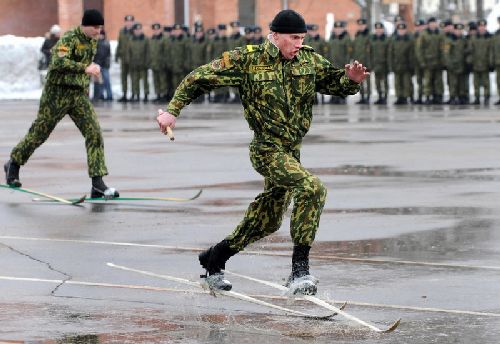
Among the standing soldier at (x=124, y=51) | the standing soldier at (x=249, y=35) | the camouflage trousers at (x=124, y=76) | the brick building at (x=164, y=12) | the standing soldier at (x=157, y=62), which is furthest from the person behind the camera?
the brick building at (x=164, y=12)

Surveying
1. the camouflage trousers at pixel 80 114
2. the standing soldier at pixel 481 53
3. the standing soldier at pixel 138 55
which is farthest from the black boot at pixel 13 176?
the standing soldier at pixel 138 55

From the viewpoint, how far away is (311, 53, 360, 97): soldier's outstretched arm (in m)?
9.55

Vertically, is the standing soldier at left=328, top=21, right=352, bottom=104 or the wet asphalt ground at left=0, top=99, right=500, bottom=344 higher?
the wet asphalt ground at left=0, top=99, right=500, bottom=344

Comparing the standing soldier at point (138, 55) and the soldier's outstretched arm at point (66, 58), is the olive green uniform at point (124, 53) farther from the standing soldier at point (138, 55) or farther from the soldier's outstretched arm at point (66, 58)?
the soldier's outstretched arm at point (66, 58)

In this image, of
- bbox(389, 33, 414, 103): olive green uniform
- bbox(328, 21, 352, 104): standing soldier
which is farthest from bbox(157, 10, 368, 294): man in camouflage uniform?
bbox(328, 21, 352, 104): standing soldier

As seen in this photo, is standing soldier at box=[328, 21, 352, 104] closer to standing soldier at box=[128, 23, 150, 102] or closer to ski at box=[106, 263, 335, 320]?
standing soldier at box=[128, 23, 150, 102]

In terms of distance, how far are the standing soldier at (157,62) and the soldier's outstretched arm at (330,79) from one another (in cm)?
3288

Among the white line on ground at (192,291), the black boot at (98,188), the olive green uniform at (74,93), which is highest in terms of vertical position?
the olive green uniform at (74,93)

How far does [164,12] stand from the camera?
6016cm

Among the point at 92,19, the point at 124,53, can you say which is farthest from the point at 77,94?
the point at 124,53

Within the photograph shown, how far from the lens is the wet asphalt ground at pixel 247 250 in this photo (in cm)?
888

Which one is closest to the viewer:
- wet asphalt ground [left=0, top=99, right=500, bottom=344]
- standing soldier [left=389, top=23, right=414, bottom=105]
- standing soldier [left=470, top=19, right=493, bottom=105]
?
wet asphalt ground [left=0, top=99, right=500, bottom=344]

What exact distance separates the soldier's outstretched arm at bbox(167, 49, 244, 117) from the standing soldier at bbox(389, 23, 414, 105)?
95.6 ft

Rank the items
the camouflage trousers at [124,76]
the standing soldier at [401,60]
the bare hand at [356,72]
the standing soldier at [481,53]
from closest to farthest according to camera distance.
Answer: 1. the bare hand at [356,72]
2. the standing soldier at [481,53]
3. the standing soldier at [401,60]
4. the camouflage trousers at [124,76]
